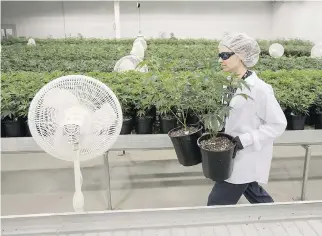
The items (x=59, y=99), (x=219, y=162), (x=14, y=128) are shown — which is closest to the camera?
(x=59, y=99)

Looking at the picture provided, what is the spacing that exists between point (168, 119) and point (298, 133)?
3.00ft

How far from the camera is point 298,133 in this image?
206 centimetres

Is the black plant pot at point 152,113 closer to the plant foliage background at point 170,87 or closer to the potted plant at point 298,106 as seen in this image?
the plant foliage background at point 170,87

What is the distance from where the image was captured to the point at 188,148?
1510 millimetres

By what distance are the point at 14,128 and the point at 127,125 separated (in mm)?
818

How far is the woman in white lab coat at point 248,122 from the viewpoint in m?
1.37

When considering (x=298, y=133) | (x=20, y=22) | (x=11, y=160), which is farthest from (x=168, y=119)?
(x=20, y=22)

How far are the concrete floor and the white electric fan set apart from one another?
4.40ft

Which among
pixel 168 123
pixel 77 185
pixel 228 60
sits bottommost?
pixel 168 123

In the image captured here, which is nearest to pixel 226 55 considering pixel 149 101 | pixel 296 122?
pixel 149 101

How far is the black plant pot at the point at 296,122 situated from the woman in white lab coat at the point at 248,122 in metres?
0.85

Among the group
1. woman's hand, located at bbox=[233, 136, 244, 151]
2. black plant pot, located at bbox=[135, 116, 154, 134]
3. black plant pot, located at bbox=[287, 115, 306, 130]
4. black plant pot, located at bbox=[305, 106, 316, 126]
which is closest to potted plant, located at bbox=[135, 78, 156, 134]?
black plant pot, located at bbox=[135, 116, 154, 134]

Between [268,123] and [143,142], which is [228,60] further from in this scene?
[143,142]

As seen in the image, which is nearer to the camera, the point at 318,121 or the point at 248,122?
the point at 248,122
